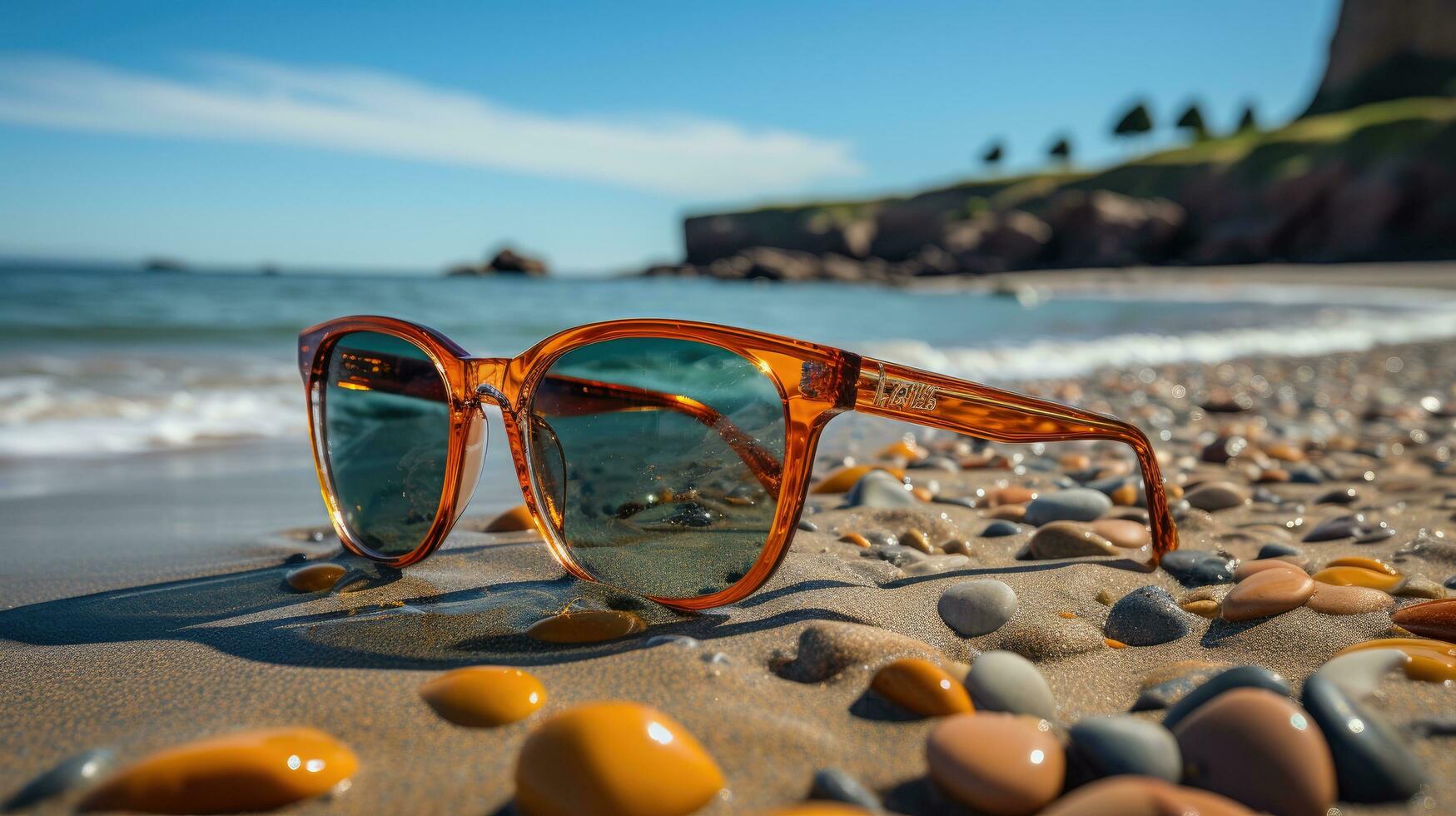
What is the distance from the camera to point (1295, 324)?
1080 cm

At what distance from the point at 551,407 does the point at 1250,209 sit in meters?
46.1

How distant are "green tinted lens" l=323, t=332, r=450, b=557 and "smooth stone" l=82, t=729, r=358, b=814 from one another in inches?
37.7

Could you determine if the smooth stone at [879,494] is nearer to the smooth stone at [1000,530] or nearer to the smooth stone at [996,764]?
the smooth stone at [1000,530]

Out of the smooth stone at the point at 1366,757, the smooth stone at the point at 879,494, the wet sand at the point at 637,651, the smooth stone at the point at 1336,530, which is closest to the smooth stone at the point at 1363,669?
the wet sand at the point at 637,651

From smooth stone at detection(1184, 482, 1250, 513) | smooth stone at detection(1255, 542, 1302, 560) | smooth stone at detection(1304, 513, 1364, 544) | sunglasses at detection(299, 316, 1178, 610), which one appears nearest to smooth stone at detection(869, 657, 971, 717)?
sunglasses at detection(299, 316, 1178, 610)

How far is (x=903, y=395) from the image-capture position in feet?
5.09

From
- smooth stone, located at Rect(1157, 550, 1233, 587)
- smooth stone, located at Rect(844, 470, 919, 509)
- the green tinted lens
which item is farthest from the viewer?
smooth stone, located at Rect(844, 470, 919, 509)

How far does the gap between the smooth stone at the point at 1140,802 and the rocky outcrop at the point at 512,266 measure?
206ft

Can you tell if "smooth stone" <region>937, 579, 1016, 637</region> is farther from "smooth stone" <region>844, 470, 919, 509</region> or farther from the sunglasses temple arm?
"smooth stone" <region>844, 470, 919, 509</region>

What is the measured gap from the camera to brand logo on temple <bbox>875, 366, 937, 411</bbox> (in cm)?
153

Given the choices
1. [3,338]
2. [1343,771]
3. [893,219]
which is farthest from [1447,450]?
[893,219]

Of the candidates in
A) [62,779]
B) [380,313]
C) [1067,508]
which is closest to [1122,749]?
[62,779]

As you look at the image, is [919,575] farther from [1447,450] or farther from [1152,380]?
[1152,380]

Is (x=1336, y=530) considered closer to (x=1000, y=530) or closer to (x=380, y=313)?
(x=1000, y=530)
